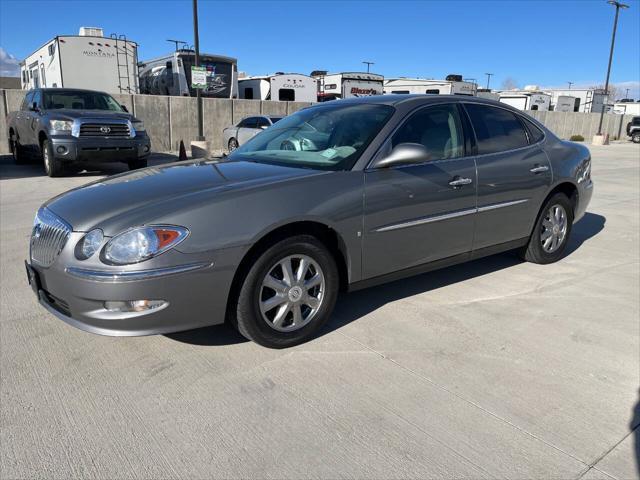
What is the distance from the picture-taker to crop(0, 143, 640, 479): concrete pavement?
89.0 inches

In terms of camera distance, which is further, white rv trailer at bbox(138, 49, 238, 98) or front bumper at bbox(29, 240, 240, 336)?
white rv trailer at bbox(138, 49, 238, 98)

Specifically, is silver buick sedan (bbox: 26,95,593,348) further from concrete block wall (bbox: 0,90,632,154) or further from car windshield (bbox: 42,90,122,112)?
concrete block wall (bbox: 0,90,632,154)

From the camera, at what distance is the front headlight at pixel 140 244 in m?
2.67

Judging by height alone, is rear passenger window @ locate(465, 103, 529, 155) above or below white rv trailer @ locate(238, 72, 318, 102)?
below

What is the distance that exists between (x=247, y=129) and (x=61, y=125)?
6.91 m

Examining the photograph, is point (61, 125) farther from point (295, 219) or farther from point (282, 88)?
point (282, 88)

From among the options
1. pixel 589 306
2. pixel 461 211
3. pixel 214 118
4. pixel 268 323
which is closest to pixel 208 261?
pixel 268 323

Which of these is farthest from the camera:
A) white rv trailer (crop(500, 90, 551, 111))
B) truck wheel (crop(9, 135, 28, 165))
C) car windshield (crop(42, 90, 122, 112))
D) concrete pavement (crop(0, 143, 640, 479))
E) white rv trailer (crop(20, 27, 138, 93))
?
white rv trailer (crop(500, 90, 551, 111))

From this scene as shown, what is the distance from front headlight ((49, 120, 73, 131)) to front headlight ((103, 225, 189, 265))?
8535 millimetres

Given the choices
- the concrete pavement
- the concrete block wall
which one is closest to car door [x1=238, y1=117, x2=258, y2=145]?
the concrete block wall

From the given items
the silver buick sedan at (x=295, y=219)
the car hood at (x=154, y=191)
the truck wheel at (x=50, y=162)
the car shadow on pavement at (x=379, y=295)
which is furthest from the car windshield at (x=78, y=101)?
the car shadow on pavement at (x=379, y=295)

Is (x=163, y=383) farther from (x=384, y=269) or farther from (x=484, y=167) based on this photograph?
(x=484, y=167)

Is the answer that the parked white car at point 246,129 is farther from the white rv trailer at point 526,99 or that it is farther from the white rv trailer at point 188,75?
the white rv trailer at point 526,99

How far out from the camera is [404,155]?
3.39 metres
